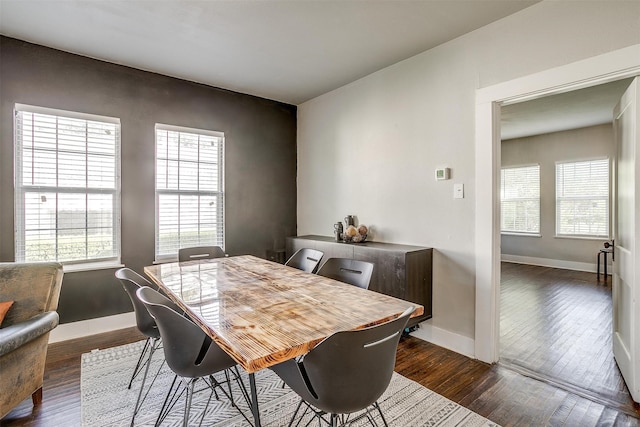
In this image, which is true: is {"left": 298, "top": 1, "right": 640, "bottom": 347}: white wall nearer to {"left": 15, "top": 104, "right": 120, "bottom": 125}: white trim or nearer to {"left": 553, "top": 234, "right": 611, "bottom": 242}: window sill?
{"left": 15, "top": 104, "right": 120, "bottom": 125}: white trim

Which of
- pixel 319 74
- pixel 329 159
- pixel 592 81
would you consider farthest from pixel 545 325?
pixel 319 74

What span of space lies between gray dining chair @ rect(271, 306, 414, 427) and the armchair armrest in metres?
1.73

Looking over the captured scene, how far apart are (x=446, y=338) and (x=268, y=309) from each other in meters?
2.17

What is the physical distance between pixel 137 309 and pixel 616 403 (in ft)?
10.4

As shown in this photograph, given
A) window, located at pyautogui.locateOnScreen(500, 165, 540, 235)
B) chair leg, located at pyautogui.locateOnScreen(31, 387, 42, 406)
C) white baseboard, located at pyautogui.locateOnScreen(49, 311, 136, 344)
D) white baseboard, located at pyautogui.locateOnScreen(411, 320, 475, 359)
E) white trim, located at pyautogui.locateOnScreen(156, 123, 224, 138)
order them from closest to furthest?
chair leg, located at pyautogui.locateOnScreen(31, 387, 42, 406) < white baseboard, located at pyautogui.locateOnScreen(411, 320, 475, 359) < white baseboard, located at pyautogui.locateOnScreen(49, 311, 136, 344) < white trim, located at pyautogui.locateOnScreen(156, 123, 224, 138) < window, located at pyautogui.locateOnScreen(500, 165, 540, 235)

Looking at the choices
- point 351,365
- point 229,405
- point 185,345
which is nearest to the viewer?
point 351,365

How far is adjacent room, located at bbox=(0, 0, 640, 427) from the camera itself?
5.94ft

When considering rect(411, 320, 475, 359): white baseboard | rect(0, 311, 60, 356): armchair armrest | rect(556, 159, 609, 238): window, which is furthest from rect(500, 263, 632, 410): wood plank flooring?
rect(0, 311, 60, 356): armchair armrest

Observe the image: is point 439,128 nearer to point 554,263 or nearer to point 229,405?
point 229,405

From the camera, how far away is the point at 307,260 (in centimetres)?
279

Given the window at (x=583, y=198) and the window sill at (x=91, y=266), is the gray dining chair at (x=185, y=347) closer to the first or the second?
the window sill at (x=91, y=266)

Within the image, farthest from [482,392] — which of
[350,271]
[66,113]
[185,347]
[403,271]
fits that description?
[66,113]

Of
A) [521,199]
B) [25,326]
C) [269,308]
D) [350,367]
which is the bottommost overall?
[25,326]

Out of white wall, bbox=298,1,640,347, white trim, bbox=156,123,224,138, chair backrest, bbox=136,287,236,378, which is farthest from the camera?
white trim, bbox=156,123,224,138
